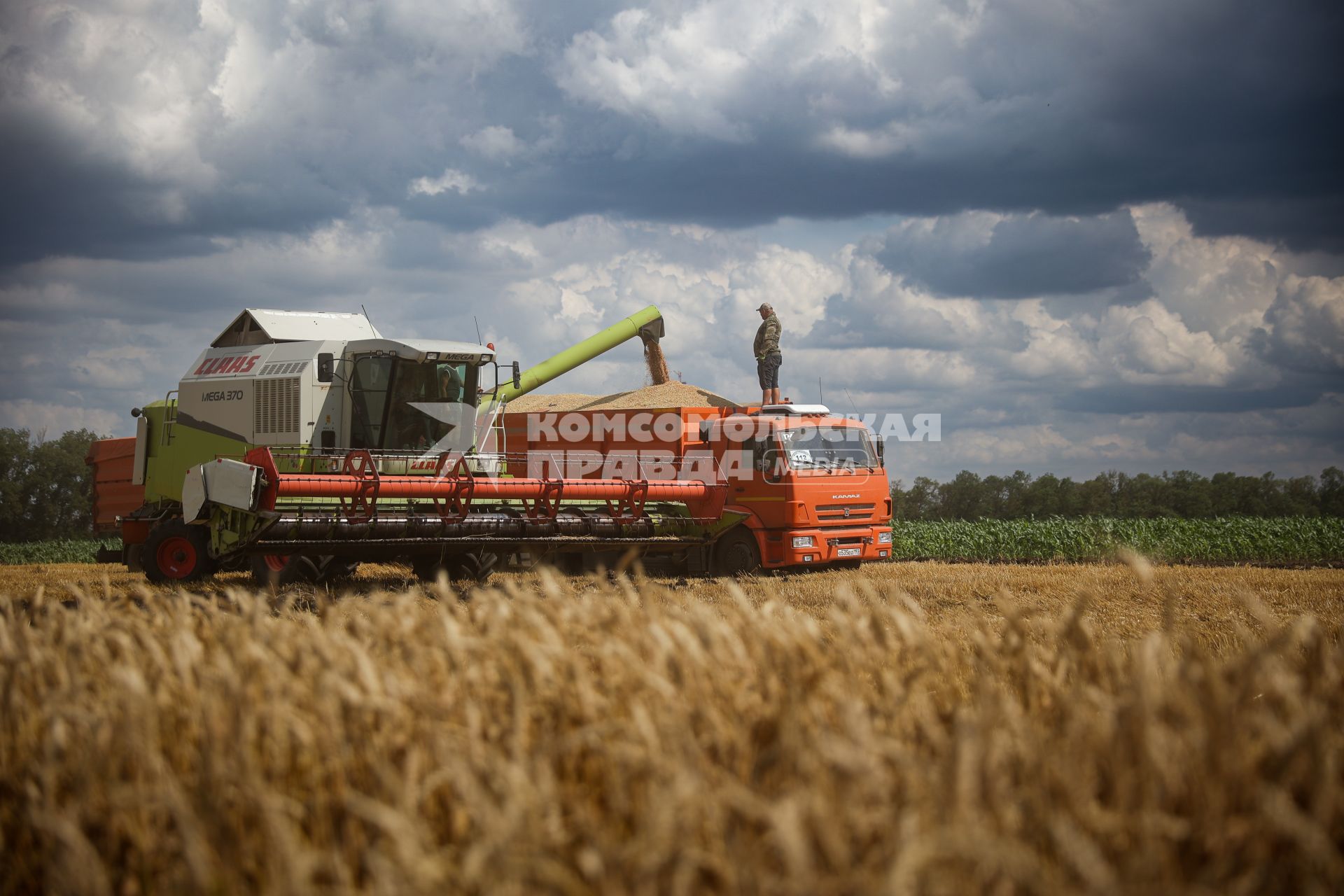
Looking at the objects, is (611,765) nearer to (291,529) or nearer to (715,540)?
(291,529)

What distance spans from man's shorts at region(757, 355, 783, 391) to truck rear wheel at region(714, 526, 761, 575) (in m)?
2.94

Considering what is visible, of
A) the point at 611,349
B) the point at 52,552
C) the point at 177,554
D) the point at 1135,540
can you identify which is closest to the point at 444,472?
the point at 177,554

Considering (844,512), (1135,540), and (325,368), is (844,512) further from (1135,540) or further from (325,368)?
(1135,540)

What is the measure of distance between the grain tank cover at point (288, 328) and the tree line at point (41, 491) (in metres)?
42.0

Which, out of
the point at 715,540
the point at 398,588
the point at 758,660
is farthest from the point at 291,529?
the point at 758,660

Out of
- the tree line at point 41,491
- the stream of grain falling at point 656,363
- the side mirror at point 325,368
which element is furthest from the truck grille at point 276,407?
the tree line at point 41,491

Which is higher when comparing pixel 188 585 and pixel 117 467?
pixel 117 467

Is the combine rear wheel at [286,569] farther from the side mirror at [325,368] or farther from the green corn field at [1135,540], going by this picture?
the green corn field at [1135,540]

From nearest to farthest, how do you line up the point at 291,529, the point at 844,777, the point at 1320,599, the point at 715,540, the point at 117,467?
1. the point at 844,777
2. the point at 291,529
3. the point at 1320,599
4. the point at 715,540
5. the point at 117,467

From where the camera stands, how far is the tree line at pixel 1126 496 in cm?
3975

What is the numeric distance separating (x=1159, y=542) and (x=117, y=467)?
18429 mm

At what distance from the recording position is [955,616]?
8.72m

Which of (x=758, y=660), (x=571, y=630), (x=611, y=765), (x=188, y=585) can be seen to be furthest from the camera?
(x=188, y=585)

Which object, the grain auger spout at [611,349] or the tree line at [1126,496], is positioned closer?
the grain auger spout at [611,349]
